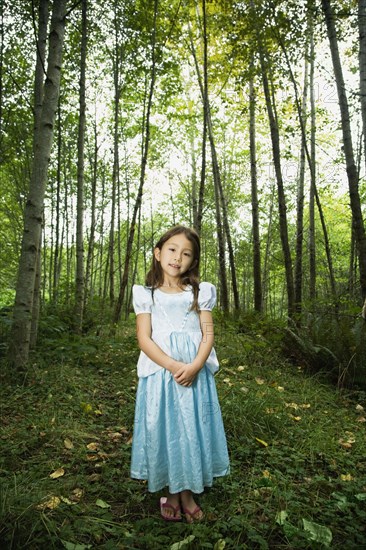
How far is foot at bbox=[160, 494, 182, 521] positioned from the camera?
1.94m

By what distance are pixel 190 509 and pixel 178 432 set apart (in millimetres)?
455

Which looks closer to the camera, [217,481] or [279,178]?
[217,481]

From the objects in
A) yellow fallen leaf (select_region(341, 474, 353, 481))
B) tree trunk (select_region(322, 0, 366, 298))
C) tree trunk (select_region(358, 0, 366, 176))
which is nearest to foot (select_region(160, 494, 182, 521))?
yellow fallen leaf (select_region(341, 474, 353, 481))

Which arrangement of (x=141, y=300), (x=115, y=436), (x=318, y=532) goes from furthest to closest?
(x=115, y=436) < (x=141, y=300) < (x=318, y=532)

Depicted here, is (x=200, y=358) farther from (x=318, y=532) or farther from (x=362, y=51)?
(x=362, y=51)

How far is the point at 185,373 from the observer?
73.7 inches

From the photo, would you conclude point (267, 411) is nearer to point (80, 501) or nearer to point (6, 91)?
point (80, 501)

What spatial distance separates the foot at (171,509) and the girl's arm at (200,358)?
0.68 m

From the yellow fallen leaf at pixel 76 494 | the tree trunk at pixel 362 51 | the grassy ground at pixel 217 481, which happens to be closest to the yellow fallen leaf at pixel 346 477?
the grassy ground at pixel 217 481

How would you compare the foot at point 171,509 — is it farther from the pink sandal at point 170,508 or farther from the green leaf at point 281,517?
the green leaf at point 281,517

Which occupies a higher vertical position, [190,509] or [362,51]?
[362,51]

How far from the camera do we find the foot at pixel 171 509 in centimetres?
194

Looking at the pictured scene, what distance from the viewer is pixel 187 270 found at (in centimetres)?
223

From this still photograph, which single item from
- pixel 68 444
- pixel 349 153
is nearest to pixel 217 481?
pixel 68 444
